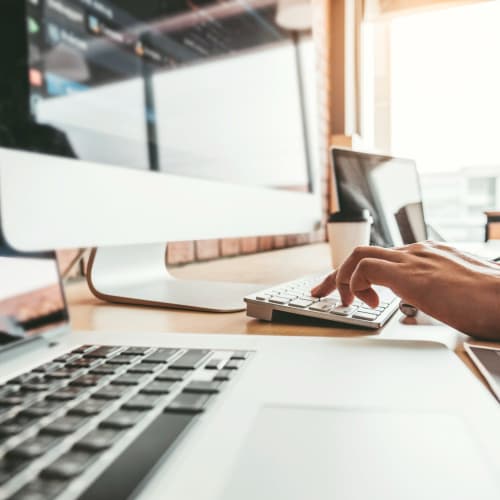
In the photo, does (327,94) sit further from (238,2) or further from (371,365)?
(371,365)

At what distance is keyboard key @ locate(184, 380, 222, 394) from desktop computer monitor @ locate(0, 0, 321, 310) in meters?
0.18

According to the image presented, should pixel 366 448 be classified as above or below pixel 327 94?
below

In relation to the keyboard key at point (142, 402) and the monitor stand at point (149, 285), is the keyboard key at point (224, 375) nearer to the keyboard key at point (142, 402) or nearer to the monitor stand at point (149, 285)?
the keyboard key at point (142, 402)

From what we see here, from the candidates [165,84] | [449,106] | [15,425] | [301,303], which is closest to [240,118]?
[165,84]

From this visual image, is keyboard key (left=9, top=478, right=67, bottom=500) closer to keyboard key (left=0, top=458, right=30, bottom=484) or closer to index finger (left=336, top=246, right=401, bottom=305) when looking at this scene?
keyboard key (left=0, top=458, right=30, bottom=484)

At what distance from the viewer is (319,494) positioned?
15 centimetres

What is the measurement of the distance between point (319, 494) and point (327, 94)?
2588 mm

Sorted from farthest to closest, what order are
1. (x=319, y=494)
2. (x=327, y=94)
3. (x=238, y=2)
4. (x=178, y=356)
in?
(x=327, y=94) → (x=238, y=2) → (x=178, y=356) → (x=319, y=494)

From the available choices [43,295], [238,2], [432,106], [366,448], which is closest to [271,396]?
[366,448]

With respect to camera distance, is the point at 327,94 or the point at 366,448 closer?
the point at 366,448

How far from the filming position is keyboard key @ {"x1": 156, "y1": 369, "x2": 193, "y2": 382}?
241 millimetres

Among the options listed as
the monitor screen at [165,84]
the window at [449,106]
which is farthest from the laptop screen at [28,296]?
the window at [449,106]

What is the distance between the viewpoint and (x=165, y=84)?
0.45m

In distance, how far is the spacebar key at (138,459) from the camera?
142mm
